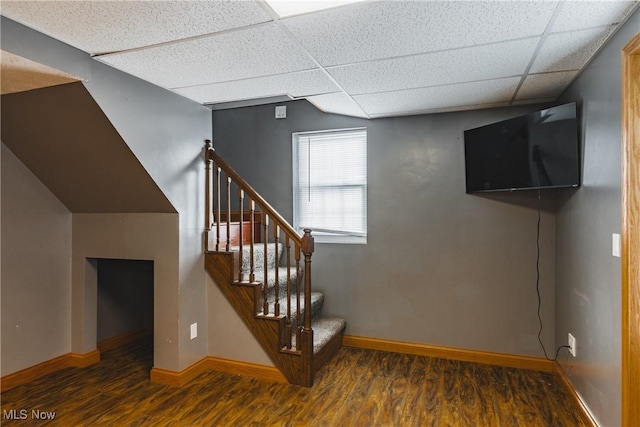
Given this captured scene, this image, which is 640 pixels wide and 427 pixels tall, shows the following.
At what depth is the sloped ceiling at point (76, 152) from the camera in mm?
2279

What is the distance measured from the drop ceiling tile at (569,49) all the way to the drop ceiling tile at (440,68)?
0.08 metres

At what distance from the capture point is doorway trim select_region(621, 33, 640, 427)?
66.6 inches

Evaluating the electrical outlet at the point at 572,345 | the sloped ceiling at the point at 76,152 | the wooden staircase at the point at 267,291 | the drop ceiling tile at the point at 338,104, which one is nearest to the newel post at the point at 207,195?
the wooden staircase at the point at 267,291

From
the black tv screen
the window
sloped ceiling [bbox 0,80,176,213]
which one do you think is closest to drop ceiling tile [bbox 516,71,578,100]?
the black tv screen

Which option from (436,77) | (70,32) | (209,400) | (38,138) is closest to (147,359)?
(209,400)

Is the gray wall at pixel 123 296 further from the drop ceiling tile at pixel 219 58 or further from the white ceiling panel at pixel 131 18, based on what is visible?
the white ceiling panel at pixel 131 18

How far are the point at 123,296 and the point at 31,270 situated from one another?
992 mm

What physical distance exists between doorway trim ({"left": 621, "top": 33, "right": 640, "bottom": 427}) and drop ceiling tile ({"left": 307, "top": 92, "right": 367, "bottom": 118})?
5.71 ft

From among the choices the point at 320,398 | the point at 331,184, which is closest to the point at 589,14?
the point at 331,184

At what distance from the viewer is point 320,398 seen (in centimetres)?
261

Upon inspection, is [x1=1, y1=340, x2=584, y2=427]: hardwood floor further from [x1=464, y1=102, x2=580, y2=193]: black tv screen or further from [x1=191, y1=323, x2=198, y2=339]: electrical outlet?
[x1=464, y1=102, x2=580, y2=193]: black tv screen

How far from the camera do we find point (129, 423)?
2291mm

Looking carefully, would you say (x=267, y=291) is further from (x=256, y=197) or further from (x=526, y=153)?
(x=526, y=153)

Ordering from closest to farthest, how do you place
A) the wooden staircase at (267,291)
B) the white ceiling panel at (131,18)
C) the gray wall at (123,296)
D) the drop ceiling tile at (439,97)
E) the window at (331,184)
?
the white ceiling panel at (131,18), the drop ceiling tile at (439,97), the wooden staircase at (267,291), the gray wall at (123,296), the window at (331,184)
